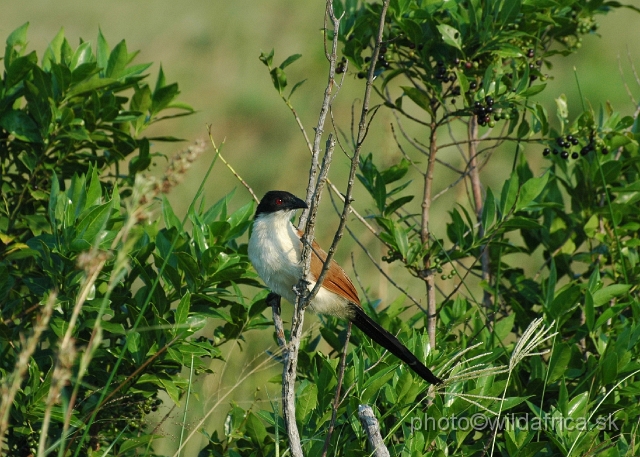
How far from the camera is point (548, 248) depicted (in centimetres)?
380

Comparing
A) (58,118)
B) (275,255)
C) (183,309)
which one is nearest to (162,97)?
(58,118)

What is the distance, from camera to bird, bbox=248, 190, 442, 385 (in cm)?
336

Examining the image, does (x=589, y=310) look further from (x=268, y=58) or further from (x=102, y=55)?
(x=102, y=55)

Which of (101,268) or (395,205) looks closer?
(101,268)

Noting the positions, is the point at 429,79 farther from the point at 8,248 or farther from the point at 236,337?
the point at 8,248

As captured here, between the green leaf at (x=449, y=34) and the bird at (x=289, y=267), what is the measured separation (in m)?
0.88

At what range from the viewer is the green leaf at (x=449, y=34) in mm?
3190

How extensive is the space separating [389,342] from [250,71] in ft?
22.2

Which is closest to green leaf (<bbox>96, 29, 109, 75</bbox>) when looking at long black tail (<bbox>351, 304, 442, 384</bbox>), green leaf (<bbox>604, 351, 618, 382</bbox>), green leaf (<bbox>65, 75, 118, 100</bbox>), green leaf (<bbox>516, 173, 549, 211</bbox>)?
green leaf (<bbox>65, 75, 118, 100</bbox>)

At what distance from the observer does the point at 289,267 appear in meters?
3.40

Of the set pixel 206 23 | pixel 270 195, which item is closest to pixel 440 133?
pixel 206 23

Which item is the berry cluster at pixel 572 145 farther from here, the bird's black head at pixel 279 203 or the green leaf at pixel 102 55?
the green leaf at pixel 102 55

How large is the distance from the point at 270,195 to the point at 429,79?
2.94 feet

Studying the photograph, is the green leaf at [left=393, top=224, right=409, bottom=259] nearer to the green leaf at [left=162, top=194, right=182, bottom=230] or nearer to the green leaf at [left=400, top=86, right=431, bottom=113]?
the green leaf at [left=400, top=86, right=431, bottom=113]
